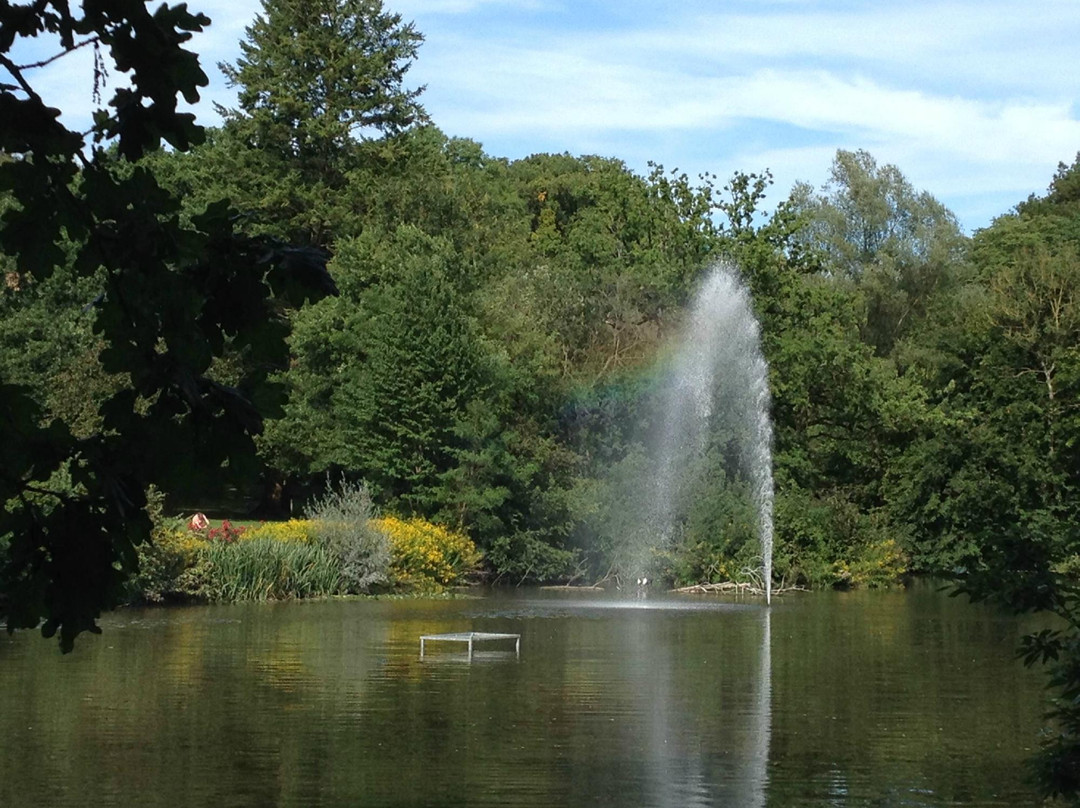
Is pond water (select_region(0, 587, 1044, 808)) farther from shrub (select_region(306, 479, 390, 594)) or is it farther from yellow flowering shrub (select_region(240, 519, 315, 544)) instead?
shrub (select_region(306, 479, 390, 594))

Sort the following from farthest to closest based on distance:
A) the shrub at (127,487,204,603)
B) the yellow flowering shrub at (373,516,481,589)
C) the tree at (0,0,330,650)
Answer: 1. the yellow flowering shrub at (373,516,481,589)
2. the shrub at (127,487,204,603)
3. the tree at (0,0,330,650)

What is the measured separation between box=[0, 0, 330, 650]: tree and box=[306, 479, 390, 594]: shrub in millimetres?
26594

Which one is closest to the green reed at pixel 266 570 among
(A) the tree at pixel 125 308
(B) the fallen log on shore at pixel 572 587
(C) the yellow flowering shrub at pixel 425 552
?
(C) the yellow flowering shrub at pixel 425 552

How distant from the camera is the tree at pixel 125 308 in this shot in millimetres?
4012

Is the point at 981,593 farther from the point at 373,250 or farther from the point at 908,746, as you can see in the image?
→ the point at 373,250

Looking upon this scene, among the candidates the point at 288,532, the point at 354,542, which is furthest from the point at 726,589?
the point at 288,532

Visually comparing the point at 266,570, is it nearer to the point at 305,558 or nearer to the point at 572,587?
the point at 305,558

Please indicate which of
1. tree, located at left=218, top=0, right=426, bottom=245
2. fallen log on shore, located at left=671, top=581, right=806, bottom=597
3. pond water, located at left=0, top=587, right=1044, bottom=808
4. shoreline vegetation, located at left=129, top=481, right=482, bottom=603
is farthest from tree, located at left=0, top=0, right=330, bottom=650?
tree, located at left=218, top=0, right=426, bottom=245

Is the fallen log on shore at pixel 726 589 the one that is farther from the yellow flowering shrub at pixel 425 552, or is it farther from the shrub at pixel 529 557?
the yellow flowering shrub at pixel 425 552

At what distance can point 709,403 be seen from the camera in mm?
36344

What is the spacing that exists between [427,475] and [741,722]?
71.1 ft

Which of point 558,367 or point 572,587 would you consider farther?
point 558,367

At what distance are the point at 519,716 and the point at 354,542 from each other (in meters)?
16.6

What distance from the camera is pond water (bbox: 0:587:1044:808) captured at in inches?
439
